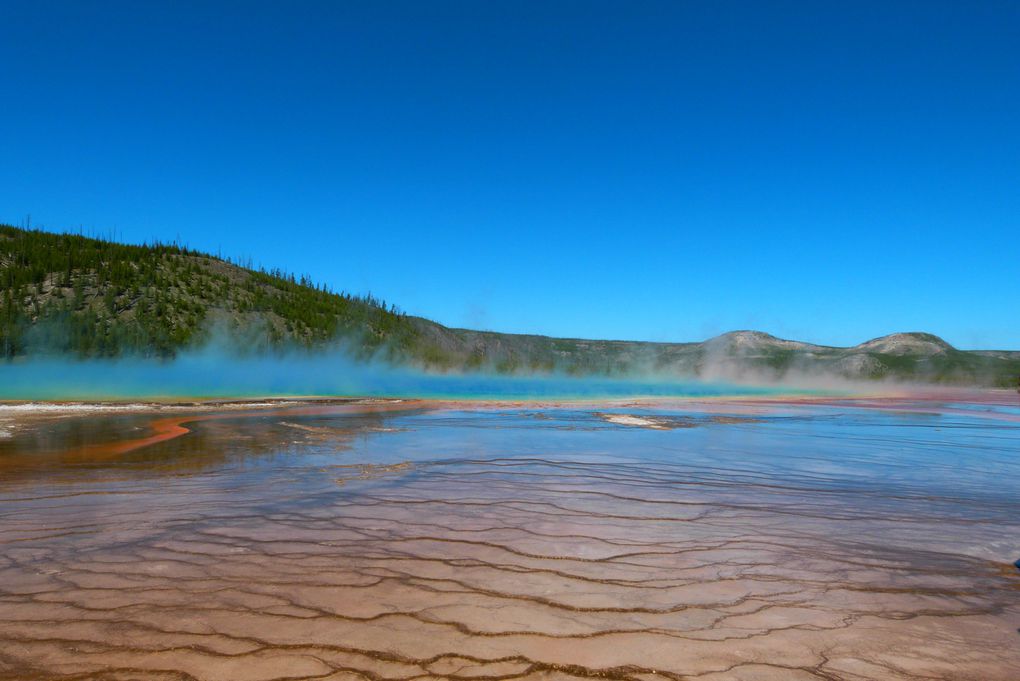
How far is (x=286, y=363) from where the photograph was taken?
60375 mm

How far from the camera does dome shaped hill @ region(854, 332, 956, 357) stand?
112188mm

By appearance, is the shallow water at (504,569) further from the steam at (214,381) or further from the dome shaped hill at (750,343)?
the dome shaped hill at (750,343)

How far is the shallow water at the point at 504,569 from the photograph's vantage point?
3.29 metres

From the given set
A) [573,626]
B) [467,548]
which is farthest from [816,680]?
[467,548]

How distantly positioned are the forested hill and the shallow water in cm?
5080

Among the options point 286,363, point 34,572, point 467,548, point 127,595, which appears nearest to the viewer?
point 127,595

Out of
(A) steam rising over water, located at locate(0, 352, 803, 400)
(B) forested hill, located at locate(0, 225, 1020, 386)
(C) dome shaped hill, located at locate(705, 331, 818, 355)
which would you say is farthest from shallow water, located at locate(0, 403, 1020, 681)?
(C) dome shaped hill, located at locate(705, 331, 818, 355)

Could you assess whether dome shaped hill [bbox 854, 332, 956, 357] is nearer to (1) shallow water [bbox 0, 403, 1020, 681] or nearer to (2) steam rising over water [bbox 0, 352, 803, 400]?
(2) steam rising over water [bbox 0, 352, 803, 400]

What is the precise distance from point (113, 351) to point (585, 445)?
52.0m

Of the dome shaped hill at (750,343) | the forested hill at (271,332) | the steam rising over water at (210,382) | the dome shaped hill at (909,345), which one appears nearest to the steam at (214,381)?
the steam rising over water at (210,382)

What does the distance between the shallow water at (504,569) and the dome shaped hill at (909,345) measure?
393 feet

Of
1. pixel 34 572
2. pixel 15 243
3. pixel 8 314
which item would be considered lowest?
pixel 34 572

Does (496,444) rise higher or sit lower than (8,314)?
lower

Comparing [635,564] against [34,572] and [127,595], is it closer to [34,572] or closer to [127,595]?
[127,595]
